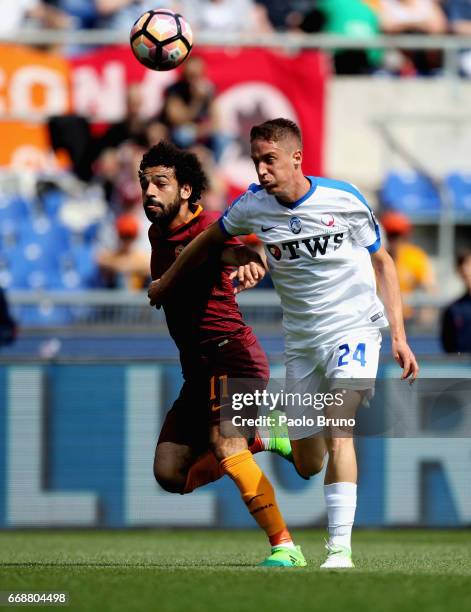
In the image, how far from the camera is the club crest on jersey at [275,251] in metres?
6.72

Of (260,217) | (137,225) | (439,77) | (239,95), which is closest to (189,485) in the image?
(260,217)

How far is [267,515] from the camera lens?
691 cm

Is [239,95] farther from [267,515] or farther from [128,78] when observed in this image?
[267,515]

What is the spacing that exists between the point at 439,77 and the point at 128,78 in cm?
352

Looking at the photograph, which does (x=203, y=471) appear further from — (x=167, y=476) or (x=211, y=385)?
(x=211, y=385)

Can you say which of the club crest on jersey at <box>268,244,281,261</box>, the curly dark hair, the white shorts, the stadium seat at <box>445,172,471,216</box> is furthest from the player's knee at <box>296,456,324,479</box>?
the stadium seat at <box>445,172,471,216</box>

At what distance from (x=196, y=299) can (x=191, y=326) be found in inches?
6.1

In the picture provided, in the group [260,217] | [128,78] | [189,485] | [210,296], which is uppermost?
[128,78]

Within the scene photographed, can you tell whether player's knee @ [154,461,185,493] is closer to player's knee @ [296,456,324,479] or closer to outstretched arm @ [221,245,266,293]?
player's knee @ [296,456,324,479]

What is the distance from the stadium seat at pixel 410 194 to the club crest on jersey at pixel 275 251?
7.30 meters

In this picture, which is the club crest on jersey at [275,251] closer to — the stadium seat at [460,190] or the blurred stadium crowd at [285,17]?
the stadium seat at [460,190]

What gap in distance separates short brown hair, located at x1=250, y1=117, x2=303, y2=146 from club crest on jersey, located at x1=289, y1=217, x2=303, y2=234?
16.0 inches

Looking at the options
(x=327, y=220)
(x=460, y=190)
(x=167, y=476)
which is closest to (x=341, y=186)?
(x=327, y=220)

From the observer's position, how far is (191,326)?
7.35 m
